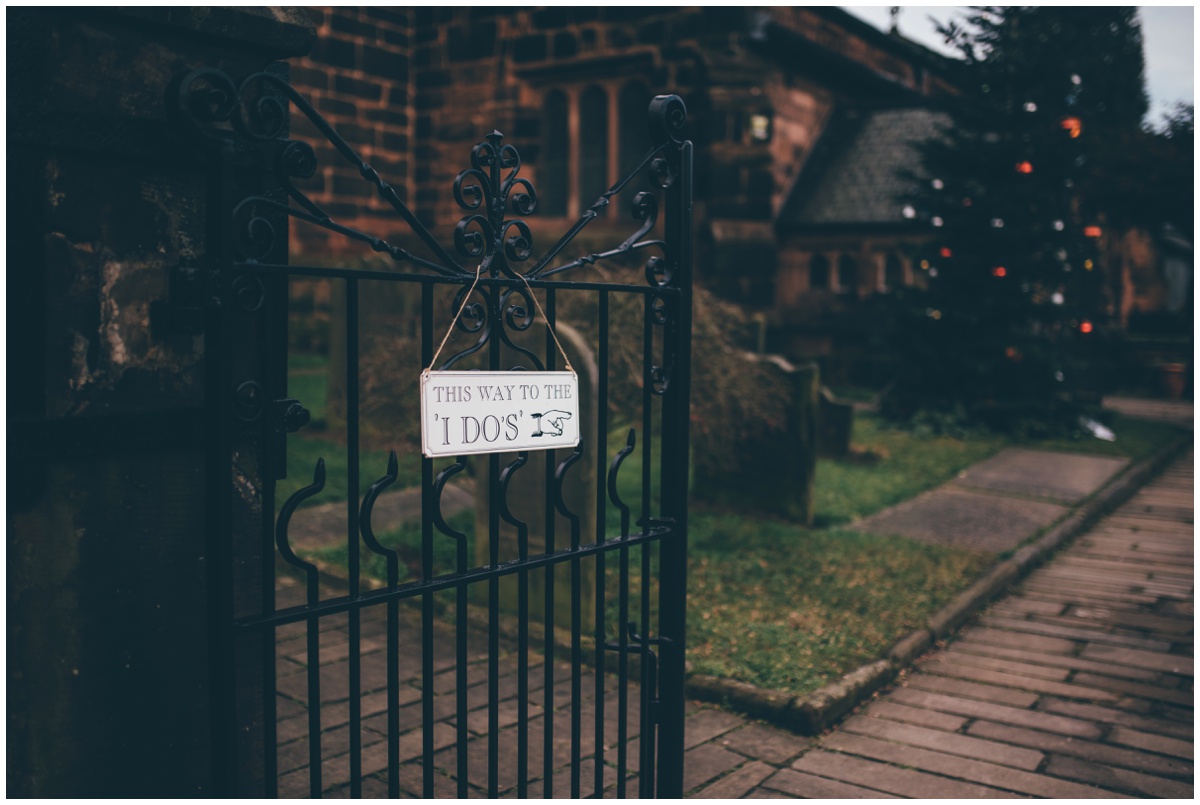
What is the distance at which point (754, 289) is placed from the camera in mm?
15172

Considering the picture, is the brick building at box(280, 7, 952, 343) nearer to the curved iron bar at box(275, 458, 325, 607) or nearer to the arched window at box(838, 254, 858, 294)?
the arched window at box(838, 254, 858, 294)

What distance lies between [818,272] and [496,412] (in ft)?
47.0

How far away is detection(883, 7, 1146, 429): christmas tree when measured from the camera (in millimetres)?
12336

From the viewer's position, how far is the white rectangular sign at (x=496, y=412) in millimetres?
2547

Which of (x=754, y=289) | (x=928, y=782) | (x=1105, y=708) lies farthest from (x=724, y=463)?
(x=754, y=289)

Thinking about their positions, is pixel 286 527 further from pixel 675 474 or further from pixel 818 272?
pixel 818 272

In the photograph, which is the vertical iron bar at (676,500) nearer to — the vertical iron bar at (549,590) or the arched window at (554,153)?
the vertical iron bar at (549,590)

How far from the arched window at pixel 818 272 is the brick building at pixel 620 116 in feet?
0.14

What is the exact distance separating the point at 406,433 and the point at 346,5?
1055 cm

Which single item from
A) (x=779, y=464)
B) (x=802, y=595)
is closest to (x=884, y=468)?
(x=779, y=464)

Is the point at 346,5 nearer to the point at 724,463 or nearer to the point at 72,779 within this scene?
the point at 724,463

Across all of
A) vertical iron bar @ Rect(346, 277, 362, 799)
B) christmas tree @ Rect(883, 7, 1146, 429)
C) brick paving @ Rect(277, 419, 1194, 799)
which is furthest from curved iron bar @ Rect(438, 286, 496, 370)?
christmas tree @ Rect(883, 7, 1146, 429)

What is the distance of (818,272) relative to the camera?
1647 cm

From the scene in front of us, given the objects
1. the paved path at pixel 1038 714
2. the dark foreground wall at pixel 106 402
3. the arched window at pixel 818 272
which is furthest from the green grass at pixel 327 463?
the arched window at pixel 818 272
